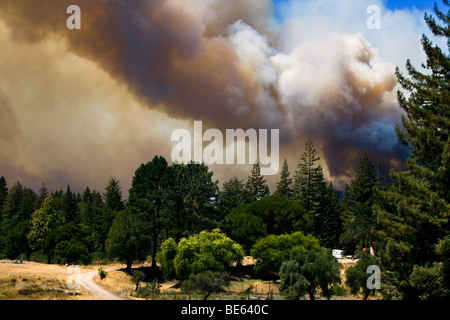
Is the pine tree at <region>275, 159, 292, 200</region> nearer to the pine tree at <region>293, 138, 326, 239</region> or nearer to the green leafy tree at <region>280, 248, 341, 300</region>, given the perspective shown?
the pine tree at <region>293, 138, 326, 239</region>

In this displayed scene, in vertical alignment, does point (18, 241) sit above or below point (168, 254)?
above

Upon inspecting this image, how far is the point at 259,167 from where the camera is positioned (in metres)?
96.8

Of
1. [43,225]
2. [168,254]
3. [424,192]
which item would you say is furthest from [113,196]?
[424,192]

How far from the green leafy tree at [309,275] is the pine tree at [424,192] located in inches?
370

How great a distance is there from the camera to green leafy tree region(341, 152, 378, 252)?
6372 centimetres

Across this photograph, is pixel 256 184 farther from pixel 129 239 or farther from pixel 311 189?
pixel 129 239

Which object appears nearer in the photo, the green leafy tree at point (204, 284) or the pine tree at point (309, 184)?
the green leafy tree at point (204, 284)

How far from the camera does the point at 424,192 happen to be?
74.5 ft

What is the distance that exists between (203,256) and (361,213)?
36.2 m

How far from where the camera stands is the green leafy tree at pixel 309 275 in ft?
114

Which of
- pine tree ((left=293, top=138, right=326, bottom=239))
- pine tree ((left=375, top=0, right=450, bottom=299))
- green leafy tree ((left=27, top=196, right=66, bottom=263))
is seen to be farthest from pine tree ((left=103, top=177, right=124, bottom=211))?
pine tree ((left=375, top=0, right=450, bottom=299))

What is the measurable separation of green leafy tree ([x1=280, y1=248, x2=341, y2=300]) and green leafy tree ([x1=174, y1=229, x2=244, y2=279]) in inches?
382

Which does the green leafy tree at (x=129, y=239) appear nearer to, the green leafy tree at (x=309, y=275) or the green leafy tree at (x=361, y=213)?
the green leafy tree at (x=309, y=275)

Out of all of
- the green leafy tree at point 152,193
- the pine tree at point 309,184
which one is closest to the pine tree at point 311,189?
the pine tree at point 309,184
